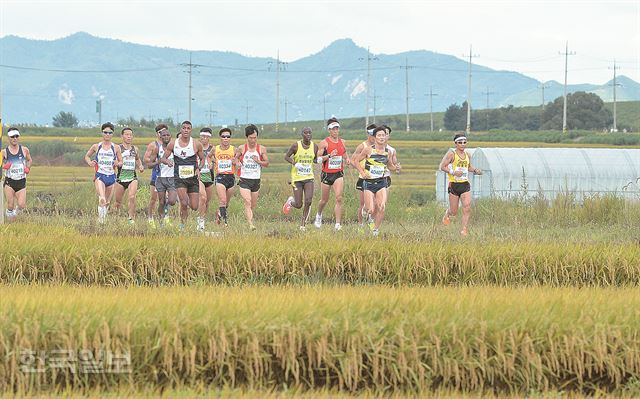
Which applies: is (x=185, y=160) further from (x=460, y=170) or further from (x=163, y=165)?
(x=460, y=170)

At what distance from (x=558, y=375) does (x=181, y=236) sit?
8.24 m

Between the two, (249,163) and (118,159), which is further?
(118,159)

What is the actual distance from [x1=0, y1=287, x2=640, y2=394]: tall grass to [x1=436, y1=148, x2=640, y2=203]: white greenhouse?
24177 mm

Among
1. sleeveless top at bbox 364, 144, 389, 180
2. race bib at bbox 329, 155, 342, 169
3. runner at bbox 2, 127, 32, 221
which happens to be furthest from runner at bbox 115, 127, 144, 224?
sleeveless top at bbox 364, 144, 389, 180

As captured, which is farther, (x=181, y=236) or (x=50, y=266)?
(x=181, y=236)

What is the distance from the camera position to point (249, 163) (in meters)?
21.2

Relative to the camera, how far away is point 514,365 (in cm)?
1000

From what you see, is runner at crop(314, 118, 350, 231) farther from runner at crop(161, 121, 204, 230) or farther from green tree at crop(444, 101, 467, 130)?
green tree at crop(444, 101, 467, 130)

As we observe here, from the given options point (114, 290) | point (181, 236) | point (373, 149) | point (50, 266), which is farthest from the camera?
point (373, 149)

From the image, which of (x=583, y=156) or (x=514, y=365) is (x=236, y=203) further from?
(x=514, y=365)

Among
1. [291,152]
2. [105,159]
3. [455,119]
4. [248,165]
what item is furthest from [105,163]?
[455,119]

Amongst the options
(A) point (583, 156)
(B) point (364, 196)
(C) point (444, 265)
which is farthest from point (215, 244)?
(A) point (583, 156)

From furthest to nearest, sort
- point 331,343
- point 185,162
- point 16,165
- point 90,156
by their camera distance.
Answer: point 90,156
point 16,165
point 185,162
point 331,343

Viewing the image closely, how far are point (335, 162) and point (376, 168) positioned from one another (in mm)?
1130
